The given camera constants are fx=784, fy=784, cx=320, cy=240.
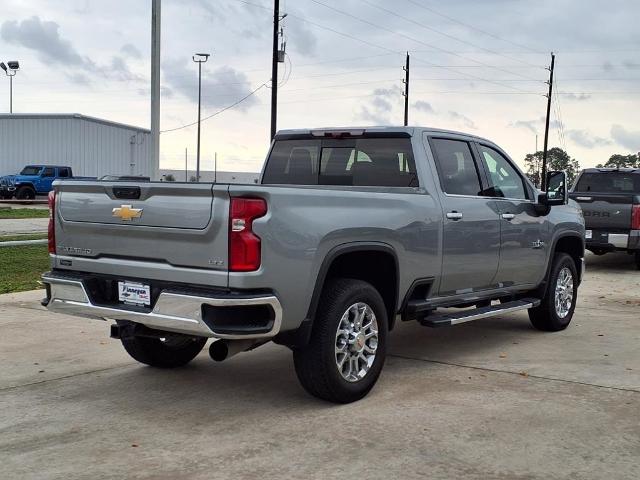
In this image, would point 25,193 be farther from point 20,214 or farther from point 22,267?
point 22,267

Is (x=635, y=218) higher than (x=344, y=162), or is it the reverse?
(x=344, y=162)

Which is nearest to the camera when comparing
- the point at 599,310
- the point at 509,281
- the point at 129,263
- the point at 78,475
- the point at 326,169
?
the point at 78,475

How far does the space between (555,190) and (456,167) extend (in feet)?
5.10

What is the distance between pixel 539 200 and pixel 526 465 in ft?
12.6

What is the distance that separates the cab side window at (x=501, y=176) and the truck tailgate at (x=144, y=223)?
316 centimetres

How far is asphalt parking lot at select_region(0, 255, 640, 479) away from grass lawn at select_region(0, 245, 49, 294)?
3045 mm

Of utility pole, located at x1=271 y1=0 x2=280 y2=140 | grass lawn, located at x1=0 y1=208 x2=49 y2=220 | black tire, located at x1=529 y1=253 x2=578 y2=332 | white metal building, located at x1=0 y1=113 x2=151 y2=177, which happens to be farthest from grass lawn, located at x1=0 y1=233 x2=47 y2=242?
white metal building, located at x1=0 y1=113 x2=151 y2=177

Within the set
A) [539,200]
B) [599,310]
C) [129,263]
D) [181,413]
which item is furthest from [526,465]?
[599,310]

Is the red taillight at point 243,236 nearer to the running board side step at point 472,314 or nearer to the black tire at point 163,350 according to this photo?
the black tire at point 163,350

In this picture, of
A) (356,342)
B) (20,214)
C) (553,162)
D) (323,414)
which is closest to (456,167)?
(356,342)

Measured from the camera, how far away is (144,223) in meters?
4.97

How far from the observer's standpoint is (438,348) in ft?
24.0

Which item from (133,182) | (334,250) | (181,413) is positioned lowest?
(181,413)

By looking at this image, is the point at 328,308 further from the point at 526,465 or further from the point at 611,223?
the point at 611,223
